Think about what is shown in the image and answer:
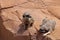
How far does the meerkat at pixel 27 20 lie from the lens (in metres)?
2.70

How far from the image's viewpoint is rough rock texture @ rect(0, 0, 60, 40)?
2773 mm

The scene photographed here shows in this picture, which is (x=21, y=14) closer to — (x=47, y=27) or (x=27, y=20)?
(x=27, y=20)

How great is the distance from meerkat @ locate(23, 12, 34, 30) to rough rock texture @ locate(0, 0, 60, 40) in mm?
63

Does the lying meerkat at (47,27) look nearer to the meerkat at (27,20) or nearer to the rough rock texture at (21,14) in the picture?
the rough rock texture at (21,14)

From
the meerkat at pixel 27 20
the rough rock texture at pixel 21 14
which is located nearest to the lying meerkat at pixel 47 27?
the rough rock texture at pixel 21 14

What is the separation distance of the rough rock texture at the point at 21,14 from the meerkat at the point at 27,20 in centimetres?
6

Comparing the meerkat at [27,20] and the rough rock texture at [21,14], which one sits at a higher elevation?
the meerkat at [27,20]

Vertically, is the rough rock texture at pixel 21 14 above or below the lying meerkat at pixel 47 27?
below

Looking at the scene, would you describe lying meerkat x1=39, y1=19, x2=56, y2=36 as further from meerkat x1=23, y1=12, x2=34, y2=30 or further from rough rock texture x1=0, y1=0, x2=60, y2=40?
meerkat x1=23, y1=12, x2=34, y2=30

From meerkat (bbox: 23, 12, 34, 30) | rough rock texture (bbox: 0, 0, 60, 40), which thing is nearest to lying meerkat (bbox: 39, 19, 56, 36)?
rough rock texture (bbox: 0, 0, 60, 40)

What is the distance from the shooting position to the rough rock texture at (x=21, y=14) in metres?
2.77

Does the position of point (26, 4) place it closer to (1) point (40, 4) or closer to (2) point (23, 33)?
(1) point (40, 4)

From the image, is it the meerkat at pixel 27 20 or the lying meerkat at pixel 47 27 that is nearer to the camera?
the lying meerkat at pixel 47 27

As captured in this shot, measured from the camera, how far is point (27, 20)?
8.87 feet
